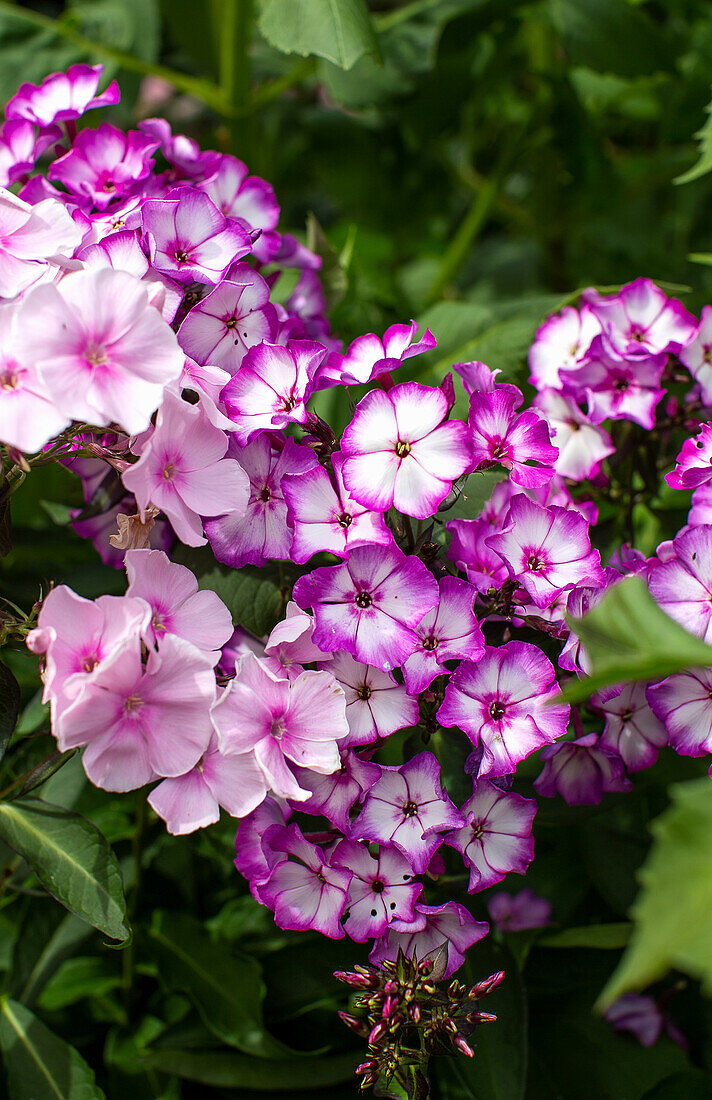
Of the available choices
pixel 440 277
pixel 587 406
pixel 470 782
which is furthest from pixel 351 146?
pixel 470 782

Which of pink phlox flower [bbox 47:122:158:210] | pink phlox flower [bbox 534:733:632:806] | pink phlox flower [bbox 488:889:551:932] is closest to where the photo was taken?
pink phlox flower [bbox 534:733:632:806]

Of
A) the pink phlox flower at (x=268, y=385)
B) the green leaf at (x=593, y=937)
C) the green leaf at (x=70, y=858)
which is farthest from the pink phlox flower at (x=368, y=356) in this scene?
the green leaf at (x=593, y=937)

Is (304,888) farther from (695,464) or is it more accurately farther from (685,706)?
(695,464)

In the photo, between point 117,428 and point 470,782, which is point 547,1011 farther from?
point 117,428

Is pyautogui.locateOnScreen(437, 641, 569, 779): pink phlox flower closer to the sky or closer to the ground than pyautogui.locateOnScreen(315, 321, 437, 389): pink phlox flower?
closer to the ground

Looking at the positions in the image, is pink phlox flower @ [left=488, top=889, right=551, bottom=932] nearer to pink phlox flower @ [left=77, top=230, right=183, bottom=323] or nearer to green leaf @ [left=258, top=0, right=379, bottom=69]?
pink phlox flower @ [left=77, top=230, right=183, bottom=323]

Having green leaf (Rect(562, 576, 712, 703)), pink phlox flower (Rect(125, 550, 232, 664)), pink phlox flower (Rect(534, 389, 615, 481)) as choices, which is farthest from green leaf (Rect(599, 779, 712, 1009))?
pink phlox flower (Rect(534, 389, 615, 481))
